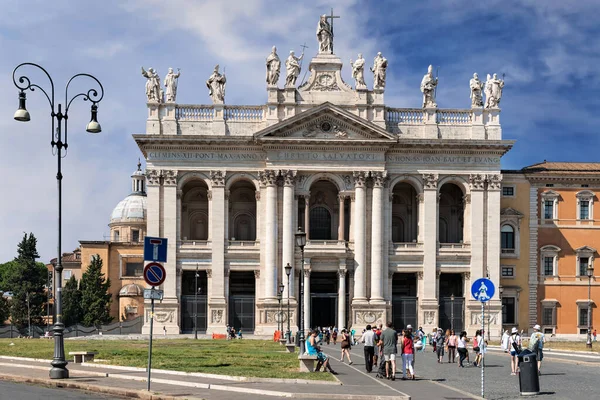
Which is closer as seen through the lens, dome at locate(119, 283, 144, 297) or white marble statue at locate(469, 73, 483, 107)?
white marble statue at locate(469, 73, 483, 107)

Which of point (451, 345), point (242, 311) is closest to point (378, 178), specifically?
point (242, 311)

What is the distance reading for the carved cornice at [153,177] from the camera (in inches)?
2896

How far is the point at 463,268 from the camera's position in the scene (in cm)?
7488

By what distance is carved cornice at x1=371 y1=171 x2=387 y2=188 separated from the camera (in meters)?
73.5

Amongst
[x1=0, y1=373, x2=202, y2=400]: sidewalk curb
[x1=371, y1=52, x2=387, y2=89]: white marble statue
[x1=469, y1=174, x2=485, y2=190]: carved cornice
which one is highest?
[x1=371, y1=52, x2=387, y2=89]: white marble statue

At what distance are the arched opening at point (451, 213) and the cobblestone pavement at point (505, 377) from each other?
97.4 feet

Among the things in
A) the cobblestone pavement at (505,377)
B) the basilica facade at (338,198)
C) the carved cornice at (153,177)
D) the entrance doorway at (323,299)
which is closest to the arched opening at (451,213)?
the basilica facade at (338,198)

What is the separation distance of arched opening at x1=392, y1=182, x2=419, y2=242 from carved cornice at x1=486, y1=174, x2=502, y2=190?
6.33 meters

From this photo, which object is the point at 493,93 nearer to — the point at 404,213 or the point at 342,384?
the point at 404,213

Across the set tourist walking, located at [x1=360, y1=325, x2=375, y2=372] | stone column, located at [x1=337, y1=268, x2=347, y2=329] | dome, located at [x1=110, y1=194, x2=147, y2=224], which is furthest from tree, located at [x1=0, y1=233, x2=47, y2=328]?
tourist walking, located at [x1=360, y1=325, x2=375, y2=372]

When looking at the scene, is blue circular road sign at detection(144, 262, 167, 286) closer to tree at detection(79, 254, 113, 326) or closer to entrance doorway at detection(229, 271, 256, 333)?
entrance doorway at detection(229, 271, 256, 333)

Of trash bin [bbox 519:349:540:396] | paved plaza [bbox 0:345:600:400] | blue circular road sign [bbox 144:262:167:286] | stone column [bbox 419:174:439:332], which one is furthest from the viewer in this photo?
stone column [bbox 419:174:439:332]

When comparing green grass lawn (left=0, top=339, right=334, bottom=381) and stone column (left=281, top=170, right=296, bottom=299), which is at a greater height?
stone column (left=281, top=170, right=296, bottom=299)

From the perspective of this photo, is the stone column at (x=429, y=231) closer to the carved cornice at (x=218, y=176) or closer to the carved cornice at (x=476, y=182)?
the carved cornice at (x=476, y=182)
